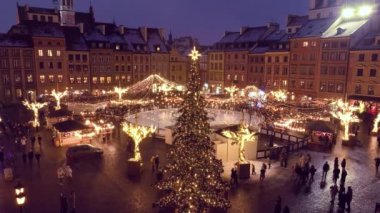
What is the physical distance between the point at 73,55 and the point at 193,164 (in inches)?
2270

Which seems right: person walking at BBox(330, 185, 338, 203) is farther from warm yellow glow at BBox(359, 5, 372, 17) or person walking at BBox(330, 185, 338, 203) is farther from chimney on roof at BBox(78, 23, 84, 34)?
chimney on roof at BBox(78, 23, 84, 34)

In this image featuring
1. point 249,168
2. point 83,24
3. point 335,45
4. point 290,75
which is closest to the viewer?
point 249,168

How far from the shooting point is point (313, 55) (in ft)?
186

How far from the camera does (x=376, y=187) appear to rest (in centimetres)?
2214

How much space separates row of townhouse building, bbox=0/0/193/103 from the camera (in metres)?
59.0

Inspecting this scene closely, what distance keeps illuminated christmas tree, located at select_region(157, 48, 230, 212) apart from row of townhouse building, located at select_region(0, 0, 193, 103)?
5348 centimetres

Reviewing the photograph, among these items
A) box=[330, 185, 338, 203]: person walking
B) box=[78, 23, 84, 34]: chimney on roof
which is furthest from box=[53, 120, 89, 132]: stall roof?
box=[78, 23, 84, 34]: chimney on roof

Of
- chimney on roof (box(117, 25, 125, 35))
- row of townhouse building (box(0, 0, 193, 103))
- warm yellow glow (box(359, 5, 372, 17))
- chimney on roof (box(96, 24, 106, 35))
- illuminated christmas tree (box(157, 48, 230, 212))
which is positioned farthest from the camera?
chimney on roof (box(117, 25, 125, 35))

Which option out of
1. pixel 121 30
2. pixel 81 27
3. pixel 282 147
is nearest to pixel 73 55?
pixel 81 27

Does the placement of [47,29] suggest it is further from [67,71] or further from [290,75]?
[290,75]

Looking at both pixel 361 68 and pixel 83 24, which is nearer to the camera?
pixel 361 68

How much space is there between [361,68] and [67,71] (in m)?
52.4

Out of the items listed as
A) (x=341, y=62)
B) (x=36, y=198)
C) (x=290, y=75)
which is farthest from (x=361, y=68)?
(x=36, y=198)

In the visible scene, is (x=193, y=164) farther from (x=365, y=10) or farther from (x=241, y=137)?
(x=365, y=10)
